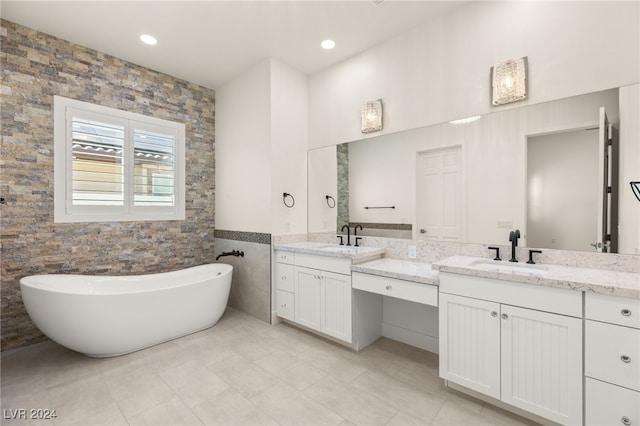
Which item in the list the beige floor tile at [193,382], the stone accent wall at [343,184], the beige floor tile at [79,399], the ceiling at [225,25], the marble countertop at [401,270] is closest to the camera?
the beige floor tile at [79,399]

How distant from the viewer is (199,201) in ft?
13.0

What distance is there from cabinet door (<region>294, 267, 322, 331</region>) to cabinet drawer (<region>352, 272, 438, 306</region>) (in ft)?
1.58

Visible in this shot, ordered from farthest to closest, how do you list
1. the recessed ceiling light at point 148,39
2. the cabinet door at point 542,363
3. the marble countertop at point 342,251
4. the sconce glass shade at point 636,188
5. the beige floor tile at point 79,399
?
the recessed ceiling light at point 148,39
the marble countertop at point 342,251
the beige floor tile at point 79,399
the sconce glass shade at point 636,188
the cabinet door at point 542,363

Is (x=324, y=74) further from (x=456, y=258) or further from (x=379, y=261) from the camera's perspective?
(x=456, y=258)

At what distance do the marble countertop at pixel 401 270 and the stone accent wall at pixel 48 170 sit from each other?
255 cm

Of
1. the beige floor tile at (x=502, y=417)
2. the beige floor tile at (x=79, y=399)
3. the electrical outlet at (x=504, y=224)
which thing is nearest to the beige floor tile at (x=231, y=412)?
the beige floor tile at (x=79, y=399)

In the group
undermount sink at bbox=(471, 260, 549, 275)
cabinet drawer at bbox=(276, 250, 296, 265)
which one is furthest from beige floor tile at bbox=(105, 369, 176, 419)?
undermount sink at bbox=(471, 260, 549, 275)

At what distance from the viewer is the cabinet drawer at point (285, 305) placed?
10.3 feet

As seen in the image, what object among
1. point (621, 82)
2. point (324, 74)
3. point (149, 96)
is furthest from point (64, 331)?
point (621, 82)

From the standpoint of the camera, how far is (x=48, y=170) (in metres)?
2.82

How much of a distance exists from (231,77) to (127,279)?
2704 millimetres

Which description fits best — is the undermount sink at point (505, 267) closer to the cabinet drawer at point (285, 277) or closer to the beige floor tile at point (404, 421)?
the beige floor tile at point (404, 421)

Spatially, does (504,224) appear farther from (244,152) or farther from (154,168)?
(154,168)

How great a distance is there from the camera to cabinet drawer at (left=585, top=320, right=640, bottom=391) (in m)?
1.39
